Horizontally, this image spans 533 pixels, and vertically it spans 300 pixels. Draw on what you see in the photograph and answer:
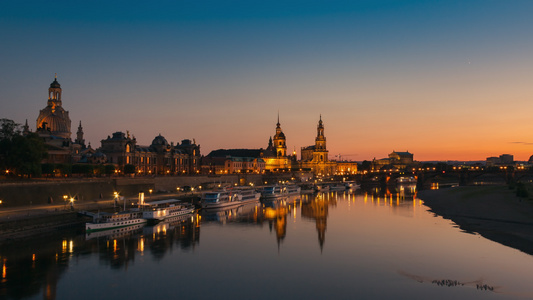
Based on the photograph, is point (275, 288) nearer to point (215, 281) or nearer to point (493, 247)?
point (215, 281)

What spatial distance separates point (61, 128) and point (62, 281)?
9521 centimetres

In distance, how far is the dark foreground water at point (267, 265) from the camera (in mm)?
29109

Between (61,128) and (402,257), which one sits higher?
(61,128)

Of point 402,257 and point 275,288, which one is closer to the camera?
point 275,288

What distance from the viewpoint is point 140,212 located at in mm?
58438

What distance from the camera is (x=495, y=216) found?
194 ft

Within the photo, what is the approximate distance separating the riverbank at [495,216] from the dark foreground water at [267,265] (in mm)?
2654

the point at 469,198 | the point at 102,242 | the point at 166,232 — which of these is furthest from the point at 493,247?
the point at 469,198

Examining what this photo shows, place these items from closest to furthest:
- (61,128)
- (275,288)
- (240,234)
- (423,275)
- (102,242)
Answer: (275,288) < (423,275) < (102,242) < (240,234) < (61,128)

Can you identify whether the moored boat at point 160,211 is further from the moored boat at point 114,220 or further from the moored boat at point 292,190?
the moored boat at point 292,190

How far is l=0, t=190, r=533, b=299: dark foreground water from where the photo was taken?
29109 millimetres

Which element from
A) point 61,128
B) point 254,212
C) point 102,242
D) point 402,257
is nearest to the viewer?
Result: point 402,257

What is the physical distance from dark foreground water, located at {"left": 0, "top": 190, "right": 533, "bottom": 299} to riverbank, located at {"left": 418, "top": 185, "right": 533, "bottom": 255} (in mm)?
2654

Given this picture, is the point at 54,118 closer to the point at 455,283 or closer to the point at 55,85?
the point at 55,85
